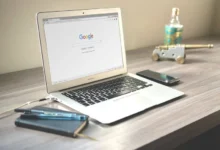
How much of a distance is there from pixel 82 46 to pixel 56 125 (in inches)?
12.3

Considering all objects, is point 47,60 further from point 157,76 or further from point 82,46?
point 157,76

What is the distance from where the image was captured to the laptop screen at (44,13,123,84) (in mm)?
844

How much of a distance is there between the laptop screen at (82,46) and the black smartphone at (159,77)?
3.6 inches

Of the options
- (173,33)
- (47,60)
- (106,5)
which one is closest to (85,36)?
(47,60)

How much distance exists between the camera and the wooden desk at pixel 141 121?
0.62 m

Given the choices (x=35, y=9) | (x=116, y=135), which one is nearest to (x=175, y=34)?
(x=35, y=9)

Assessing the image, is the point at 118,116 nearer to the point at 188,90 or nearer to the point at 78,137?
the point at 78,137

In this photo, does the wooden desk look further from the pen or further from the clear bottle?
the clear bottle

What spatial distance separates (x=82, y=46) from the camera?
2.97 ft

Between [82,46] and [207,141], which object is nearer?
[82,46]

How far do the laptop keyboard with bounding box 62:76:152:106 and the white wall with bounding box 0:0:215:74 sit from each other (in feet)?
1.07

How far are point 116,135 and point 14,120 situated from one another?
253mm

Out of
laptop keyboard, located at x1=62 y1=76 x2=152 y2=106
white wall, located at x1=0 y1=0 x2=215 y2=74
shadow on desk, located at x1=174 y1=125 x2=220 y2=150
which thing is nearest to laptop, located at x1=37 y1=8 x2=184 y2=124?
laptop keyboard, located at x1=62 y1=76 x2=152 y2=106

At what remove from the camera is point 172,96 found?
2.76ft
